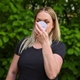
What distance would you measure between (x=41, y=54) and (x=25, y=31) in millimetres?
1305

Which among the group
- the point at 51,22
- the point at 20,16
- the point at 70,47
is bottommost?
the point at 70,47

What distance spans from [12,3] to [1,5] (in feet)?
0.59

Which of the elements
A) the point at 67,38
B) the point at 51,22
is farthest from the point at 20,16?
the point at 51,22

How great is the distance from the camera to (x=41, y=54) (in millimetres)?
2607

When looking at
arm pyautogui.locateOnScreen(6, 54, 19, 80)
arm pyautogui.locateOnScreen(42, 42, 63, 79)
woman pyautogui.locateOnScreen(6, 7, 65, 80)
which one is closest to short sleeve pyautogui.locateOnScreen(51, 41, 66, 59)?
woman pyautogui.locateOnScreen(6, 7, 65, 80)

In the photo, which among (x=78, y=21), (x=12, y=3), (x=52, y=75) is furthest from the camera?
(x=78, y=21)

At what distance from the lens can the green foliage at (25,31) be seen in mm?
3936

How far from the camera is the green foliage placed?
3.94 metres

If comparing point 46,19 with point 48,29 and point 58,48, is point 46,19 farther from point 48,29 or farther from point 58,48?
point 58,48

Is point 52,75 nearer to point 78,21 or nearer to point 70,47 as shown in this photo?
point 70,47

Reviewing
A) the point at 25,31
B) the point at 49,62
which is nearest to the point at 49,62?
the point at 49,62

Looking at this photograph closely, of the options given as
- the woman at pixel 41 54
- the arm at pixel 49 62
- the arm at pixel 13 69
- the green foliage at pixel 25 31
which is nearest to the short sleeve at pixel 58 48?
the woman at pixel 41 54

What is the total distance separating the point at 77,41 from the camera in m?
3.96

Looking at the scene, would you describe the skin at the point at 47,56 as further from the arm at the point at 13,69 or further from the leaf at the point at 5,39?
the leaf at the point at 5,39
